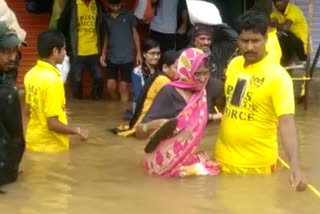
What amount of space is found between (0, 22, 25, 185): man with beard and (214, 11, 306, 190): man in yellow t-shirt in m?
1.68

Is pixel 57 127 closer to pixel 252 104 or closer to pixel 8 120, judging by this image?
pixel 8 120

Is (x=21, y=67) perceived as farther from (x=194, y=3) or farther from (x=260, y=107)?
(x=260, y=107)

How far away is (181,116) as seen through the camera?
758cm

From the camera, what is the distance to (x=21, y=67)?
12.9m

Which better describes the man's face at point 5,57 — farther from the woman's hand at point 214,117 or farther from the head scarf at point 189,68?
the woman's hand at point 214,117

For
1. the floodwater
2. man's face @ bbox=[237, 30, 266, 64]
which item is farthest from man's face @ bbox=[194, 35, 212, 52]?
man's face @ bbox=[237, 30, 266, 64]

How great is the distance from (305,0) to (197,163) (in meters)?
7.03

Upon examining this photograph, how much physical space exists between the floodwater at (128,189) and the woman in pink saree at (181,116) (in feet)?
0.46

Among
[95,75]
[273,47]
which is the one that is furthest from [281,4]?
[273,47]

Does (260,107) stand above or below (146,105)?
above

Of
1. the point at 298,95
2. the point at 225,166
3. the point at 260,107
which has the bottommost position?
the point at 298,95

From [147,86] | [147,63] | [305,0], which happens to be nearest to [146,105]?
[147,86]

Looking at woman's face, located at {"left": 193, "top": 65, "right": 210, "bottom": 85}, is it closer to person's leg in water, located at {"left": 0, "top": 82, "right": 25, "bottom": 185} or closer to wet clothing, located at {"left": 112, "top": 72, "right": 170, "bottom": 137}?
person's leg in water, located at {"left": 0, "top": 82, "right": 25, "bottom": 185}

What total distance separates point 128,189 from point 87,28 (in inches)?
209
